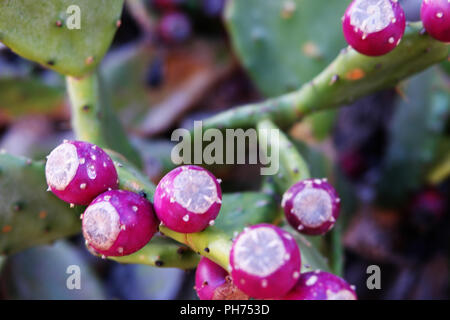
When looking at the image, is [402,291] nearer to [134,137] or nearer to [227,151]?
[227,151]

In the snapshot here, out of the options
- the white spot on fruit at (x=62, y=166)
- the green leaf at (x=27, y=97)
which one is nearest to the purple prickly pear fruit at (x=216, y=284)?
the white spot on fruit at (x=62, y=166)

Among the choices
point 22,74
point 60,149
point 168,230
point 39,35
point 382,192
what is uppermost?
point 22,74

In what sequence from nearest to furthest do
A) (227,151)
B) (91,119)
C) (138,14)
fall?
(91,119), (227,151), (138,14)

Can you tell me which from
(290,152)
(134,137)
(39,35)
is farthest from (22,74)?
(290,152)

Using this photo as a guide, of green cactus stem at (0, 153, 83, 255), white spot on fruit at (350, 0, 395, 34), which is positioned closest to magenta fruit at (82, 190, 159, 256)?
green cactus stem at (0, 153, 83, 255)

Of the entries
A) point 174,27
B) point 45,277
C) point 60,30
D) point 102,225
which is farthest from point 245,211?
point 174,27

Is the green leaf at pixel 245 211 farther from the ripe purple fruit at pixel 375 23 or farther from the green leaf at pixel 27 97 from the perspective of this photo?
the green leaf at pixel 27 97
